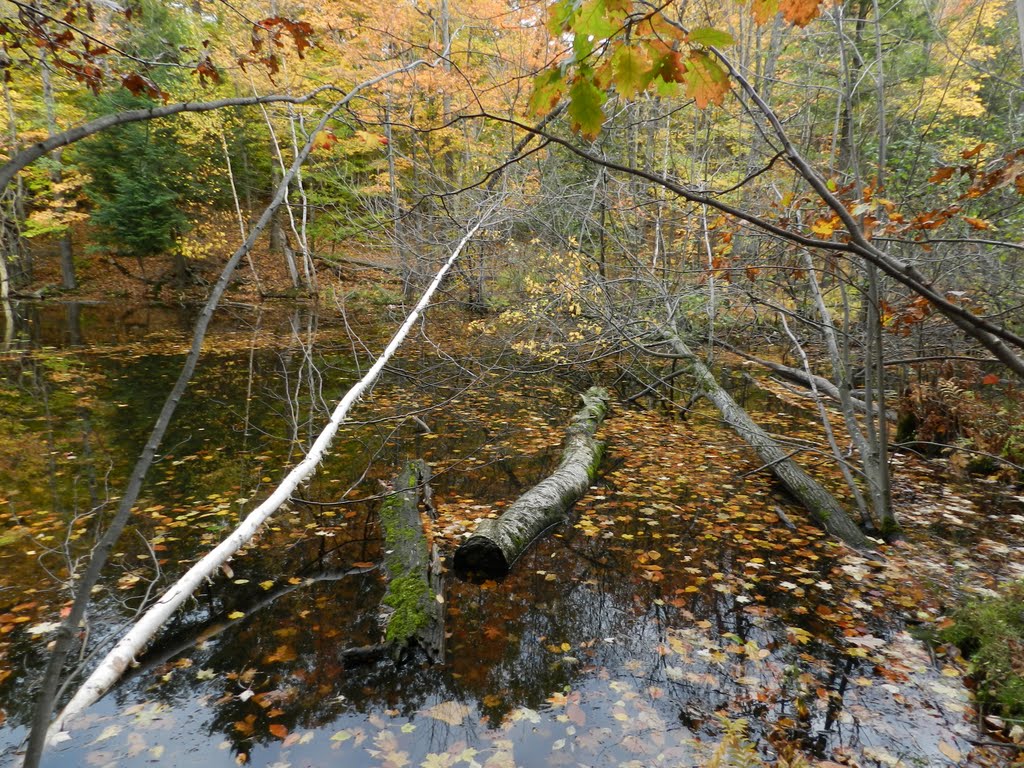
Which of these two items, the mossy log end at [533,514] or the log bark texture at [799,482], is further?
the log bark texture at [799,482]

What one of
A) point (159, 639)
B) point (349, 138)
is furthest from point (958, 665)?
point (349, 138)

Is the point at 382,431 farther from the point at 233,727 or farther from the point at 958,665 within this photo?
the point at 958,665

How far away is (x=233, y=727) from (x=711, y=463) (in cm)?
633

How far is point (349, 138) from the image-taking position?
18453mm

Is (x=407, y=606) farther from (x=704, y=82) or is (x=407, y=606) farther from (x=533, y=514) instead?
(x=704, y=82)

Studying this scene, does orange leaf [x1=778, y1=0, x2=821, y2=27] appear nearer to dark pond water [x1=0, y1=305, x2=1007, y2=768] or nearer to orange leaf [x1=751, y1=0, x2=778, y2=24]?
orange leaf [x1=751, y1=0, x2=778, y2=24]

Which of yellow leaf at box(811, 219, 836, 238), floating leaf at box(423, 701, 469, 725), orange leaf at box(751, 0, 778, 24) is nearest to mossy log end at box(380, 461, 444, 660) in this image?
floating leaf at box(423, 701, 469, 725)

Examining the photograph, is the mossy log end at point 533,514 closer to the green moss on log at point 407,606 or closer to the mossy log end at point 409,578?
the mossy log end at point 409,578

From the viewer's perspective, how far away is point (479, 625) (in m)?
4.21

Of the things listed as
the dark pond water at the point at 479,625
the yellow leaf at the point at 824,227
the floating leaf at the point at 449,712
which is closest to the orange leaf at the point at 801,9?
the yellow leaf at the point at 824,227

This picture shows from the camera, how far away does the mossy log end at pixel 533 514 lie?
187 inches

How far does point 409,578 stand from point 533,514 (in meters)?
1.51

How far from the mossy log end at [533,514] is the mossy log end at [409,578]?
0.41 meters

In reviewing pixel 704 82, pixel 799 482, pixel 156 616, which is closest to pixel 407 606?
pixel 156 616
